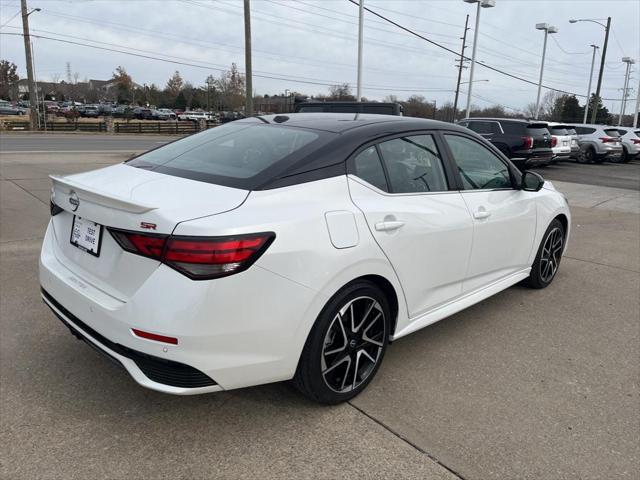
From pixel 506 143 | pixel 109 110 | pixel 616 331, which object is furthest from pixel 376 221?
pixel 109 110

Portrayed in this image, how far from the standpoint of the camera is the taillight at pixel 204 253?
7.13 ft

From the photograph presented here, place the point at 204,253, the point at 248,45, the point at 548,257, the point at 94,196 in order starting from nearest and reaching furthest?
the point at 204,253
the point at 94,196
the point at 548,257
the point at 248,45

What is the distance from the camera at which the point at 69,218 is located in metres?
2.81

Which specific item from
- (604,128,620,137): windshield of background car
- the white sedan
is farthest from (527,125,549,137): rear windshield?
the white sedan

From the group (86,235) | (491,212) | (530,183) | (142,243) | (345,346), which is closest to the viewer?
(142,243)

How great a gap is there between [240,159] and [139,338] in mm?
1129

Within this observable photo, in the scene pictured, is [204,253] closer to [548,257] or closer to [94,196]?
[94,196]

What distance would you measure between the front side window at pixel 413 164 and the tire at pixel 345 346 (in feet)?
2.33

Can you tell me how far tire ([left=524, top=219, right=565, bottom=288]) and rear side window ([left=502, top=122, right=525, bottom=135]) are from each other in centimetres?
1214

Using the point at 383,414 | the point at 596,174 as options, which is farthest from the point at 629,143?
the point at 383,414

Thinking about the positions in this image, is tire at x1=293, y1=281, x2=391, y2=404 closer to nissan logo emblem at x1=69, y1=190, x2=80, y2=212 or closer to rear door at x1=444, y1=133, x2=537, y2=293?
rear door at x1=444, y1=133, x2=537, y2=293

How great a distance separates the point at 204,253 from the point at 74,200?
953mm

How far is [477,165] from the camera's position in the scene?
387 cm

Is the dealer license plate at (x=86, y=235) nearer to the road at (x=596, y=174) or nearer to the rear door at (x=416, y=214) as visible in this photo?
the rear door at (x=416, y=214)
